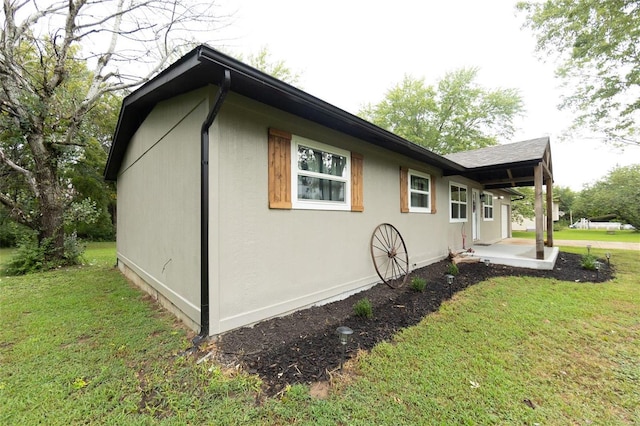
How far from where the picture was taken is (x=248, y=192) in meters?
3.16

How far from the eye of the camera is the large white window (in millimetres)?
8383

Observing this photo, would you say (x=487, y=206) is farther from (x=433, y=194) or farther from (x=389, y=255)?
(x=389, y=255)

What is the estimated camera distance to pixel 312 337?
3.01 meters

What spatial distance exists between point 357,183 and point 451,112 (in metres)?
22.4

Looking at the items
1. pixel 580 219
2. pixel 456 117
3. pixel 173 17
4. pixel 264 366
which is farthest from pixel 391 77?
pixel 580 219

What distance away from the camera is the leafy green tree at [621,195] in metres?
21.7

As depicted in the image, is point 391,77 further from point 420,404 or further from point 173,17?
point 420,404

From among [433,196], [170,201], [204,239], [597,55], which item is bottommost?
[204,239]

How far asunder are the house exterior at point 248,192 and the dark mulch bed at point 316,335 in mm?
222

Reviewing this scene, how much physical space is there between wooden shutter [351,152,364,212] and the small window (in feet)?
29.7

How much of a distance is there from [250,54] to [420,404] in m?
22.3

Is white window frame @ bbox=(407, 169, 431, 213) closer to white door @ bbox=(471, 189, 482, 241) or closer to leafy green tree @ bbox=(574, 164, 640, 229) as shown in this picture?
white door @ bbox=(471, 189, 482, 241)

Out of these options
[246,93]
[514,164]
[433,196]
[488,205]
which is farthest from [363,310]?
[488,205]

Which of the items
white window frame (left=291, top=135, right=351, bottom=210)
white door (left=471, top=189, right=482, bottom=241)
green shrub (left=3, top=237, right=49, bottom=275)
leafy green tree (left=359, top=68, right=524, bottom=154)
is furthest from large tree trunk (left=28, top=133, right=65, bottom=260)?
leafy green tree (left=359, top=68, right=524, bottom=154)
